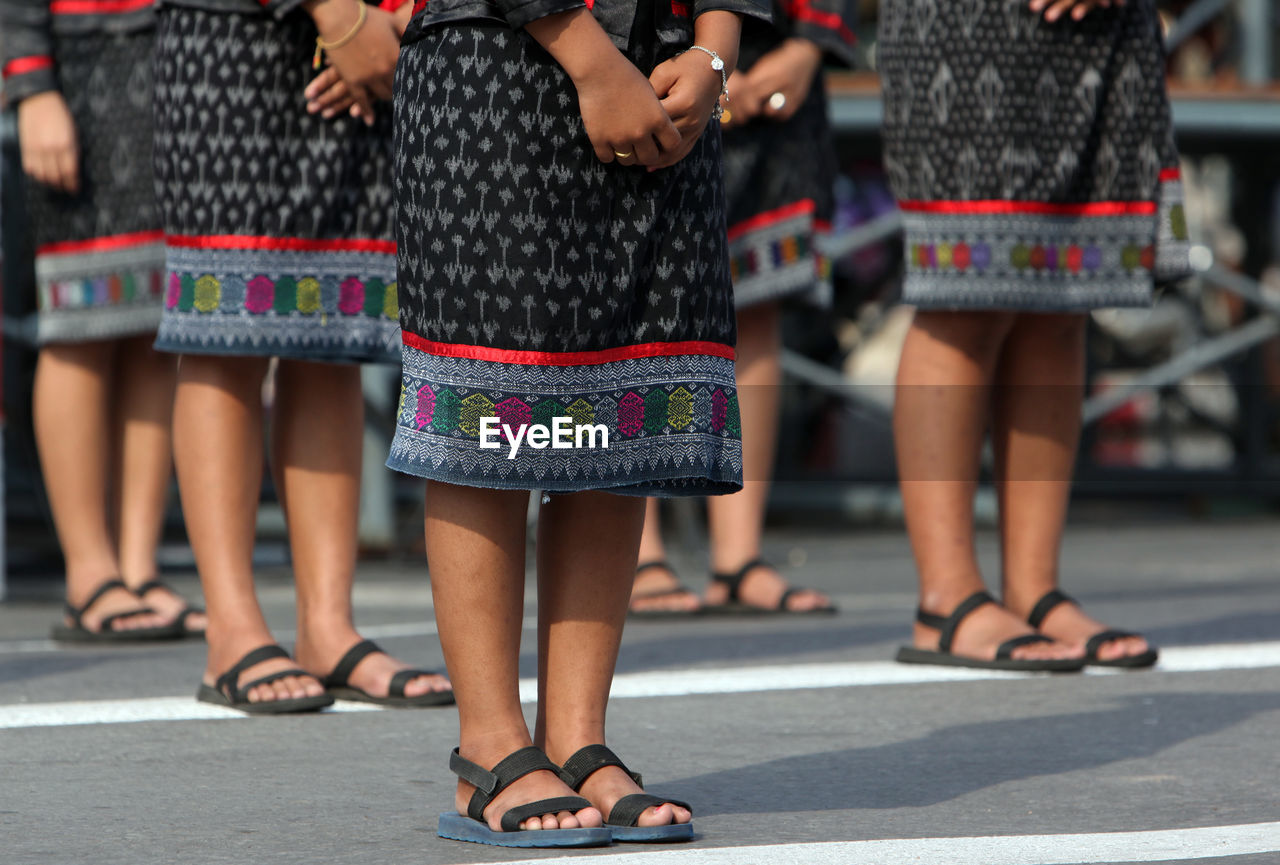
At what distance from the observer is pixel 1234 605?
4027mm

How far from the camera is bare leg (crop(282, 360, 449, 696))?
292 centimetres

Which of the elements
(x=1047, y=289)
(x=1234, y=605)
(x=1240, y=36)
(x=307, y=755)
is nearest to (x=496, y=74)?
(x=307, y=755)

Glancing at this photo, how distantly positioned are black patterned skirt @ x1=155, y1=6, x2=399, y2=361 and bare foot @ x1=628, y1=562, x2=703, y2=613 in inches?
49.1

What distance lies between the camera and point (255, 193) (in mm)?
2809

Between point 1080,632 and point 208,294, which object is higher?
point 208,294

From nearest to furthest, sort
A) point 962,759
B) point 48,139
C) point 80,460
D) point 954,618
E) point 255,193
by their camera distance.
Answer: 1. point 962,759
2. point 255,193
3. point 954,618
4. point 48,139
5. point 80,460

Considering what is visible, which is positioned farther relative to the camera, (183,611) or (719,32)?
(183,611)

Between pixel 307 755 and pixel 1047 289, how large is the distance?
4.91ft

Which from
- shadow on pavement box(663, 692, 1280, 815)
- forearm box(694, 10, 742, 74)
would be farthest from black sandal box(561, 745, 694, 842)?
forearm box(694, 10, 742, 74)

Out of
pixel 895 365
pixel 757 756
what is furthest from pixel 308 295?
pixel 895 365

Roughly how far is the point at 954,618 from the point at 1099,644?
25 cm

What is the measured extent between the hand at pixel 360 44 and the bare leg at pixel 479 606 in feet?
2.98

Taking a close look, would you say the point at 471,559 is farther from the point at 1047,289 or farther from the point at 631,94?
the point at 1047,289

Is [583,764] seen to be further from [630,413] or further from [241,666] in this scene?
[241,666]
